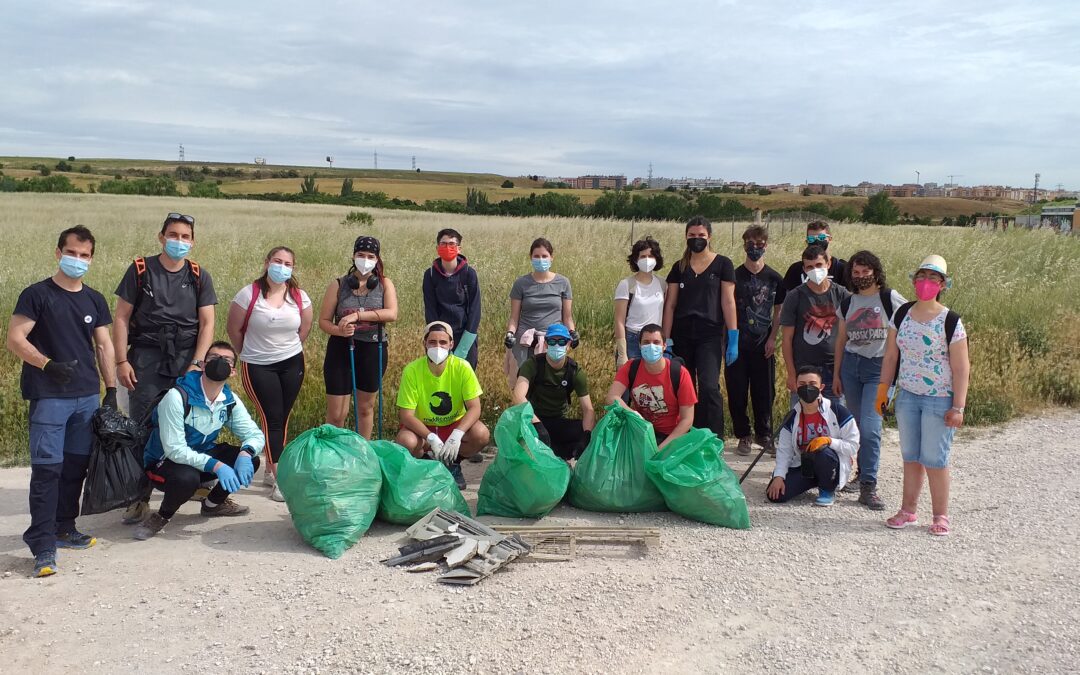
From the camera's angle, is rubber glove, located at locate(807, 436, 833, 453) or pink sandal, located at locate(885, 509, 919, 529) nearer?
pink sandal, located at locate(885, 509, 919, 529)

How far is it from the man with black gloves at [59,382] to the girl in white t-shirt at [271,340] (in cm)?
96

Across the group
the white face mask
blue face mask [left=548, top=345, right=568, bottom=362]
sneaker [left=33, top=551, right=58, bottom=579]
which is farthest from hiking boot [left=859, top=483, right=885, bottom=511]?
sneaker [left=33, top=551, right=58, bottom=579]

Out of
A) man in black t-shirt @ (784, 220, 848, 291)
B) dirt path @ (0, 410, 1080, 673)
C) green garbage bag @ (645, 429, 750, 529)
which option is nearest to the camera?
dirt path @ (0, 410, 1080, 673)

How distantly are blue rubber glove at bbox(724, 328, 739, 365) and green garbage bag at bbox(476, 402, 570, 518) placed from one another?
1.76 meters

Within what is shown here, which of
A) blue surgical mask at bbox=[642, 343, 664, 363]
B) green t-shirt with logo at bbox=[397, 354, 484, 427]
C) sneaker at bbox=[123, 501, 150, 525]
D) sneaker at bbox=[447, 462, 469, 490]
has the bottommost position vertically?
sneaker at bbox=[123, 501, 150, 525]

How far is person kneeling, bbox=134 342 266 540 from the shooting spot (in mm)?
4598

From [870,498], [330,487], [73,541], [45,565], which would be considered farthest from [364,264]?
[870,498]

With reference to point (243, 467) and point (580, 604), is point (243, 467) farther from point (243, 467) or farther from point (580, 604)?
point (580, 604)

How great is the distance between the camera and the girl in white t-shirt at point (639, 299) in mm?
6090

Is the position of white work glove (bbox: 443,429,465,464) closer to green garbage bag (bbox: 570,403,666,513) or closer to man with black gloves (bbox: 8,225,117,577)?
green garbage bag (bbox: 570,403,666,513)

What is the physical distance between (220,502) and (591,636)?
8.61ft

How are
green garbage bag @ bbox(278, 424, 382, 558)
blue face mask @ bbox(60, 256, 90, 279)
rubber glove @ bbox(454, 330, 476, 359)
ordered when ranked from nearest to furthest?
1. blue face mask @ bbox(60, 256, 90, 279)
2. green garbage bag @ bbox(278, 424, 382, 558)
3. rubber glove @ bbox(454, 330, 476, 359)

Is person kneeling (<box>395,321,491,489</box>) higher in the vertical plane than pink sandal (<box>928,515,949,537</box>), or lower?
higher

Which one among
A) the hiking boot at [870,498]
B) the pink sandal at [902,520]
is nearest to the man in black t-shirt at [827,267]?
the hiking boot at [870,498]
